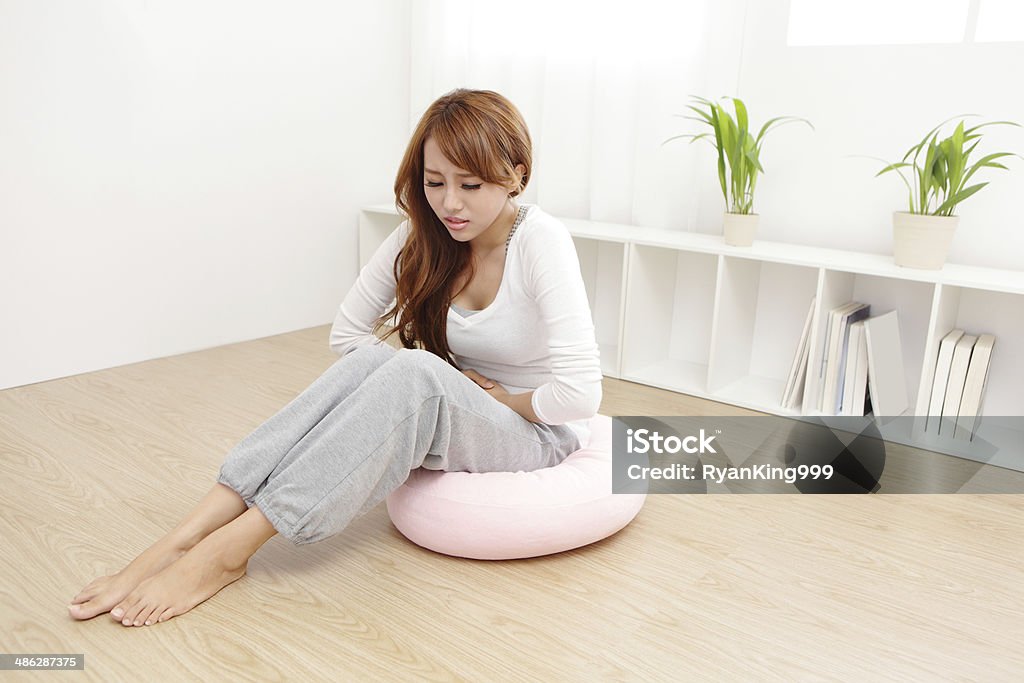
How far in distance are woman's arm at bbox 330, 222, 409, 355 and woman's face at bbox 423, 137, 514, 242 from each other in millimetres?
199

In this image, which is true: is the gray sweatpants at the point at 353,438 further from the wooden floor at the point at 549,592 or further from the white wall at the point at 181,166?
the white wall at the point at 181,166

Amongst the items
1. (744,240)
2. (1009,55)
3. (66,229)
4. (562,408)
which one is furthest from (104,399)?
(1009,55)

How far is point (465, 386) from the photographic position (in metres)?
1.42

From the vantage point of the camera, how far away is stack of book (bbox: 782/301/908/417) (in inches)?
89.4

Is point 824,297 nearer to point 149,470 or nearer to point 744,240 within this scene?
point 744,240

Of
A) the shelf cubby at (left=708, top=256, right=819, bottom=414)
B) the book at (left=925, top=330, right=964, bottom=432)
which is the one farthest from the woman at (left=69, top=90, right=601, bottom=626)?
the book at (left=925, top=330, right=964, bottom=432)

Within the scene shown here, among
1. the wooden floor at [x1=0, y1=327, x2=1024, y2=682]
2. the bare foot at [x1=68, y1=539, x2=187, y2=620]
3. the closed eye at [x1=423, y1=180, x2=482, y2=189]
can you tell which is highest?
the closed eye at [x1=423, y1=180, x2=482, y2=189]

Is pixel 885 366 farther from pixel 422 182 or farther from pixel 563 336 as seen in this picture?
pixel 422 182

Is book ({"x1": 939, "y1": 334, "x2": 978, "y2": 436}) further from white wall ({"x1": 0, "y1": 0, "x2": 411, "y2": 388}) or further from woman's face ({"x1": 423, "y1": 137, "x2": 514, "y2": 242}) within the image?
white wall ({"x1": 0, "y1": 0, "x2": 411, "y2": 388})

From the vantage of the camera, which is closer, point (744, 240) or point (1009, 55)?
point (1009, 55)

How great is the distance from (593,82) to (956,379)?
58.3 inches

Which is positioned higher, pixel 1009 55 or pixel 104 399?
pixel 1009 55

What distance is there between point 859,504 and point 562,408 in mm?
806

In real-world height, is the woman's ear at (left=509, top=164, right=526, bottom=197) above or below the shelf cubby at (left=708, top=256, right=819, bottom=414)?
above
